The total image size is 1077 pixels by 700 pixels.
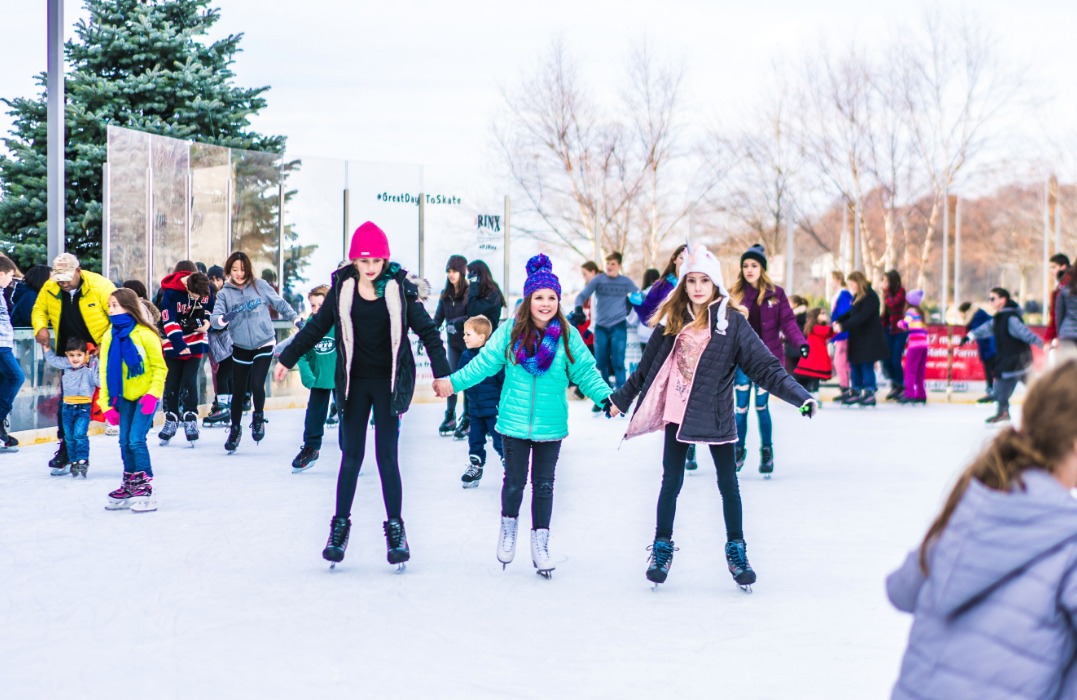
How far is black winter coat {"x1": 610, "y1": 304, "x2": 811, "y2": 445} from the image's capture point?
431cm

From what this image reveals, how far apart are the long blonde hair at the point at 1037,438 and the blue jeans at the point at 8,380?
27.2 feet

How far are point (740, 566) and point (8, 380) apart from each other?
654 centimetres

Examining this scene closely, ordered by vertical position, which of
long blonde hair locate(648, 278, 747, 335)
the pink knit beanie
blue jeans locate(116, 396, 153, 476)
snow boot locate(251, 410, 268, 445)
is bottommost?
snow boot locate(251, 410, 268, 445)

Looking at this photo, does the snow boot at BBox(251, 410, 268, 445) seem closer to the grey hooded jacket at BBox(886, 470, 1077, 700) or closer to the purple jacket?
the purple jacket

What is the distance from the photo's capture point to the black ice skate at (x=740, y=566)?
13.8ft

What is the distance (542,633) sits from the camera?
3.68 meters

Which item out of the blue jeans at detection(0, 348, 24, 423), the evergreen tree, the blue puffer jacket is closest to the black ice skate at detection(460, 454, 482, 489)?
the blue puffer jacket

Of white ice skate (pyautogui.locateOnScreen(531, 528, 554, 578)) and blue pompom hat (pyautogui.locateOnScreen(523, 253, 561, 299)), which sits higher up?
blue pompom hat (pyautogui.locateOnScreen(523, 253, 561, 299))

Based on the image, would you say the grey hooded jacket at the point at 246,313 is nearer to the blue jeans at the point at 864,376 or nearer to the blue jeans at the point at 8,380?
the blue jeans at the point at 8,380

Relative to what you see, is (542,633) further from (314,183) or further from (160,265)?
(314,183)

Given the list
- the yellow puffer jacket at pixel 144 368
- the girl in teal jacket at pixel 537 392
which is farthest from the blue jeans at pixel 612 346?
the girl in teal jacket at pixel 537 392

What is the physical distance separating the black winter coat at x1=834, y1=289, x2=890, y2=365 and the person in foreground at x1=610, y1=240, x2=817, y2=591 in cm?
882

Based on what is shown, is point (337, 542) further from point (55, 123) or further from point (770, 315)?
point (55, 123)

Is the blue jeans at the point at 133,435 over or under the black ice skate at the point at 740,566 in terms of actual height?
over
